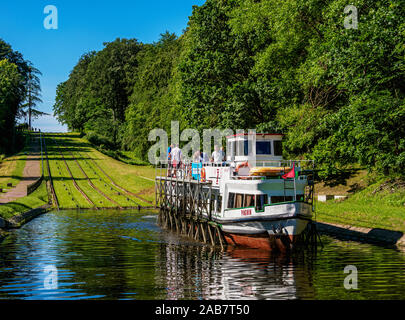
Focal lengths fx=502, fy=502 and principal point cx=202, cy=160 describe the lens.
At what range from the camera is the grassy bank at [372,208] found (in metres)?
29.2

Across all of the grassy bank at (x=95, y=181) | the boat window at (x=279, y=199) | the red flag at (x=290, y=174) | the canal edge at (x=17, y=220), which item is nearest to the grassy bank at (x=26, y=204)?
the canal edge at (x=17, y=220)

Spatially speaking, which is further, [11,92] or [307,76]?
[11,92]

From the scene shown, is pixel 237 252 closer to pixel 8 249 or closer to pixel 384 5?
pixel 8 249

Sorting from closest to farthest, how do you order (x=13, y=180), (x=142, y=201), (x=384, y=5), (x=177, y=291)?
(x=177, y=291), (x=384, y=5), (x=142, y=201), (x=13, y=180)

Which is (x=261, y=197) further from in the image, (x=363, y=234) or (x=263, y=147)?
(x=363, y=234)

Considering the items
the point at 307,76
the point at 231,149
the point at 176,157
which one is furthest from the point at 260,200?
the point at 307,76

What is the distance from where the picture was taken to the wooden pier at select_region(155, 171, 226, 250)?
30.0m

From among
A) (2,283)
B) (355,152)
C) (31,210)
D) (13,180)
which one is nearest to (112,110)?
(13,180)

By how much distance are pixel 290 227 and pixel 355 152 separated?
1048cm

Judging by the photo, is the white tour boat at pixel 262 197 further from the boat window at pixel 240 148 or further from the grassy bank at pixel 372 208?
the grassy bank at pixel 372 208

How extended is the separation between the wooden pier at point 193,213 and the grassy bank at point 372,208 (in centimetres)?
810

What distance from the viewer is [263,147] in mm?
28750

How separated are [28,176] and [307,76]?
4244cm

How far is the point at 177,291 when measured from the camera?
17.6 meters
